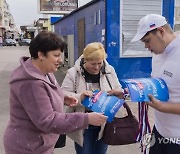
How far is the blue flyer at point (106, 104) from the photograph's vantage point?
2.13 meters

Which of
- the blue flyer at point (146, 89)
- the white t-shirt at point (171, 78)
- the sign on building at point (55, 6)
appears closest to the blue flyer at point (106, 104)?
the blue flyer at point (146, 89)

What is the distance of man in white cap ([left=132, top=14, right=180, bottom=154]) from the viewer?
198 cm

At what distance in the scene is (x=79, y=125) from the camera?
1995 millimetres

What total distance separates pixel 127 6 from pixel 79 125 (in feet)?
18.7

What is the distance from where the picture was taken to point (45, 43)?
78.6 inches

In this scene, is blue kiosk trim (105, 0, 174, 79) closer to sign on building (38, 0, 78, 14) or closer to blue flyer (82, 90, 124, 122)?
blue flyer (82, 90, 124, 122)

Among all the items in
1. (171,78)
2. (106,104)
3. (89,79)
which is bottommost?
(106,104)

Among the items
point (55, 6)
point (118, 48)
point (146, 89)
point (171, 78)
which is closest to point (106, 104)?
point (146, 89)

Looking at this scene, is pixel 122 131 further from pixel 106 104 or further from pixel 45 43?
pixel 45 43

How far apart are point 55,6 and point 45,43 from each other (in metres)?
38.3

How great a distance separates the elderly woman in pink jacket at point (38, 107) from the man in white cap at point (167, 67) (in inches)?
18.2

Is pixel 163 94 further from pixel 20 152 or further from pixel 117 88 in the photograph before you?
pixel 20 152

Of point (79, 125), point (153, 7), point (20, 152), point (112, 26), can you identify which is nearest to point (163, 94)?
point (79, 125)

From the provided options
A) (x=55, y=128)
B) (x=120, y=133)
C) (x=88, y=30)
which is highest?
(x=88, y=30)
